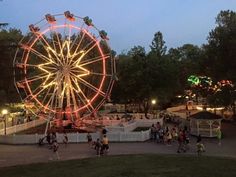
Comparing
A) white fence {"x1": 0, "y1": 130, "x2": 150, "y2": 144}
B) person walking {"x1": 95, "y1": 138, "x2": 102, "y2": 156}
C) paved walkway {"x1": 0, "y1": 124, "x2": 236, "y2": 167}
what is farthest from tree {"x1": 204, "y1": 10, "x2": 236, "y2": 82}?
person walking {"x1": 95, "y1": 138, "x2": 102, "y2": 156}

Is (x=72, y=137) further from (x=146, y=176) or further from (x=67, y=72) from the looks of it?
(x=146, y=176)

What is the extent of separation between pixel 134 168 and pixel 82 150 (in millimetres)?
12172

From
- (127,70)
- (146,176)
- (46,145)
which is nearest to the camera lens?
(146,176)

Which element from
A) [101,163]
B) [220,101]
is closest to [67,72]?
[220,101]

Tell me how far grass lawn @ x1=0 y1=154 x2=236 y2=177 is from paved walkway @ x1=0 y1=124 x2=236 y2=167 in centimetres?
482

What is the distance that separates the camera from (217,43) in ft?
175

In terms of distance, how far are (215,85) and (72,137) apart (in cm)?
2570

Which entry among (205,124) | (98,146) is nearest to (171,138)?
(98,146)

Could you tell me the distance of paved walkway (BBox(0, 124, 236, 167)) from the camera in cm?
2888

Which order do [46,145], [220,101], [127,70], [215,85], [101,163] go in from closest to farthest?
1. [101,163]
2. [46,145]
3. [220,101]
4. [215,85]
5. [127,70]

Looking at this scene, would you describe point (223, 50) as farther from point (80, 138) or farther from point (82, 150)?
point (82, 150)

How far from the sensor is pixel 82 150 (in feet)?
105

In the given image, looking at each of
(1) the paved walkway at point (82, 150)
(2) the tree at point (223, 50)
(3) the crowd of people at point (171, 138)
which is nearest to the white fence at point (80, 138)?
(3) the crowd of people at point (171, 138)

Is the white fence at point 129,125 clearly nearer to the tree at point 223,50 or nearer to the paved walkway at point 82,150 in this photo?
the paved walkway at point 82,150
